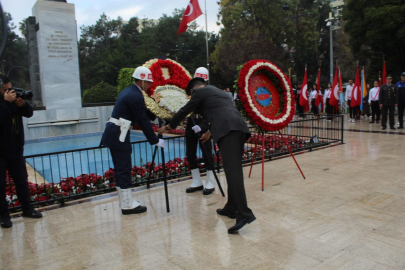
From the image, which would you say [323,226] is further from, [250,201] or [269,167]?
[269,167]

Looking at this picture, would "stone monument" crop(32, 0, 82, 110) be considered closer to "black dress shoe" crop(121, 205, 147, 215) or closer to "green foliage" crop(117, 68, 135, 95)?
"green foliage" crop(117, 68, 135, 95)

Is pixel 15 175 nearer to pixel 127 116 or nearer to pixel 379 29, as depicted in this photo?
pixel 127 116

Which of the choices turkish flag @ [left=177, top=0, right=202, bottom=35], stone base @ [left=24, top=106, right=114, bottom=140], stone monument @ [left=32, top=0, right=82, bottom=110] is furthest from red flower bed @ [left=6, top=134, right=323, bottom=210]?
turkish flag @ [left=177, top=0, right=202, bottom=35]

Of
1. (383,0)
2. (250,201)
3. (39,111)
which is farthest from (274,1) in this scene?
(250,201)

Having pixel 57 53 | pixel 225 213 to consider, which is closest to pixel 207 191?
pixel 225 213

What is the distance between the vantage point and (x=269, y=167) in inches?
285

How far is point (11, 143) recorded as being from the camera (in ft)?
14.4

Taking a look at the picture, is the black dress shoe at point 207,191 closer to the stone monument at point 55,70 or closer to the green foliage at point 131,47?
the stone monument at point 55,70

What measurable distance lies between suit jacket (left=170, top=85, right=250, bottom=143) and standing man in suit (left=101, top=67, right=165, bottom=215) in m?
0.57

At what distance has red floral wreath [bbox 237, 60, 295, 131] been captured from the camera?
567cm

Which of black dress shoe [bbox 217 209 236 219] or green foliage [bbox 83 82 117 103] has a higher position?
green foliage [bbox 83 82 117 103]

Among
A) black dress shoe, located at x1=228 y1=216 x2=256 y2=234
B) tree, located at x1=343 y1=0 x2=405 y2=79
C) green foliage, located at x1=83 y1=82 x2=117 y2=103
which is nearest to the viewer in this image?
black dress shoe, located at x1=228 y1=216 x2=256 y2=234

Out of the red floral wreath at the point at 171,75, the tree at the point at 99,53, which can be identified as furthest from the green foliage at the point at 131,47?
the red floral wreath at the point at 171,75

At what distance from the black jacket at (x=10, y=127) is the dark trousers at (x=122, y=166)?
1.20 m
